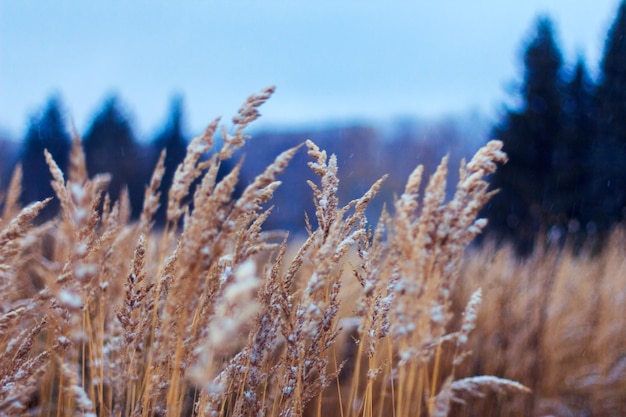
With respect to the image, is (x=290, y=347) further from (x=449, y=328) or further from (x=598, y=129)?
A: (x=598, y=129)

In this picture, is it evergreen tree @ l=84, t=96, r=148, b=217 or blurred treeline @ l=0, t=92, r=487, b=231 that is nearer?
blurred treeline @ l=0, t=92, r=487, b=231

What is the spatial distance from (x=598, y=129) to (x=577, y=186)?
2.62 meters

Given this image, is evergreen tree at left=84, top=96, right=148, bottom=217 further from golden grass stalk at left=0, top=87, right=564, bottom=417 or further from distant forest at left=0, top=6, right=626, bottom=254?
golden grass stalk at left=0, top=87, right=564, bottom=417

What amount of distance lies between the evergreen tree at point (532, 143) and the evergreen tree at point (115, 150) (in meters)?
15.5

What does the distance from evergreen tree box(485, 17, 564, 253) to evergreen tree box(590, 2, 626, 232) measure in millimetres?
1627

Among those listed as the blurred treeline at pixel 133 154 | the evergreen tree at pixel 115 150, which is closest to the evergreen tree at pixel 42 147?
the blurred treeline at pixel 133 154

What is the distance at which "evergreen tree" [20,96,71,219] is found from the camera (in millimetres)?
24625

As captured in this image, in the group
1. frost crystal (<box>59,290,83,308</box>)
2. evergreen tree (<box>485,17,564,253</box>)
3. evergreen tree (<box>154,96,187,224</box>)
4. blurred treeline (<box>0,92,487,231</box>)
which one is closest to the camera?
frost crystal (<box>59,290,83,308</box>)

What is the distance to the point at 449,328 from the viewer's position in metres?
4.26

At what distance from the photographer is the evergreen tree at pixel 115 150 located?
2708 centimetres

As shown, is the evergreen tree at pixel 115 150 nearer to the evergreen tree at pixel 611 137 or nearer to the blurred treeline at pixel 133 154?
the blurred treeline at pixel 133 154

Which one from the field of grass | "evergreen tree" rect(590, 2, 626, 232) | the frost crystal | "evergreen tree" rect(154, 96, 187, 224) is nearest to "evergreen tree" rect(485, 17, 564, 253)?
"evergreen tree" rect(590, 2, 626, 232)

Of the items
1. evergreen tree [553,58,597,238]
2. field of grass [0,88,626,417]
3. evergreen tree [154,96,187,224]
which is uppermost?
evergreen tree [154,96,187,224]

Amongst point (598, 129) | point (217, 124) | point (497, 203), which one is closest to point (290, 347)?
point (217, 124)
